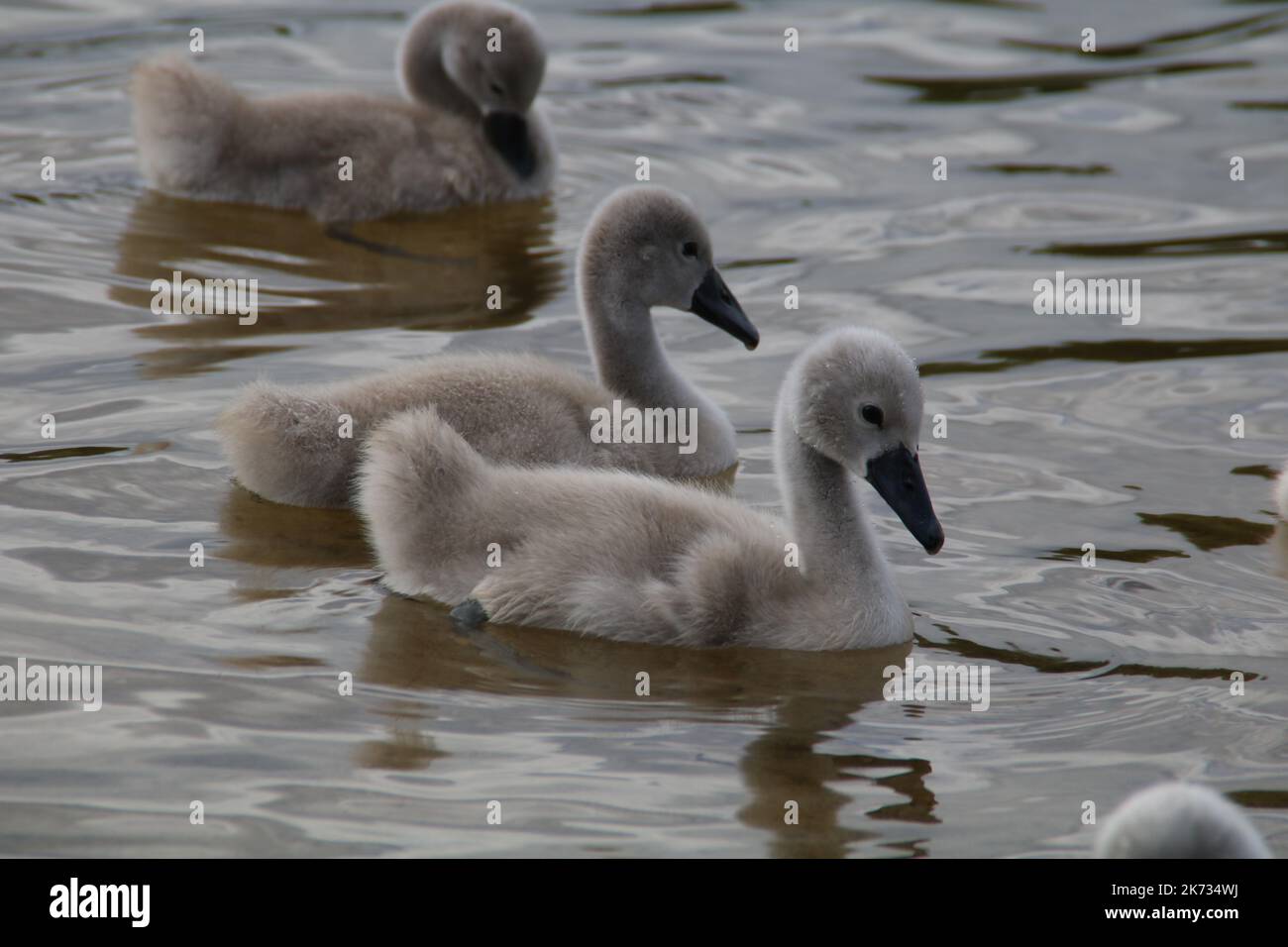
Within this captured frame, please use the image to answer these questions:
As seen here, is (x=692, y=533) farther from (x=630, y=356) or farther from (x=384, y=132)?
(x=384, y=132)

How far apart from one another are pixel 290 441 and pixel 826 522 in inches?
70.6

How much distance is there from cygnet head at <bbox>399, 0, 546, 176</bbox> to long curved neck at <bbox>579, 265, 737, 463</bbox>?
3.15 meters

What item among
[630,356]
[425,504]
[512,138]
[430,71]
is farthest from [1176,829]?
[430,71]

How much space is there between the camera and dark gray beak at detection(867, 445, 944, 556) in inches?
233

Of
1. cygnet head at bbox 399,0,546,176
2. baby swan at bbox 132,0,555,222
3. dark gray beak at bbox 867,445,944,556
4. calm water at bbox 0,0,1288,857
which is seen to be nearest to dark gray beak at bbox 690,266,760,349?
calm water at bbox 0,0,1288,857

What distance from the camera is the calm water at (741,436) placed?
4.95 meters

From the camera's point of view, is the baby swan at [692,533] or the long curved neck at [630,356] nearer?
the baby swan at [692,533]

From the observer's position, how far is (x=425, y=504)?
595 centimetres

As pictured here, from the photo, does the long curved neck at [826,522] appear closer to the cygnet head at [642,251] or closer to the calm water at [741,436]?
the calm water at [741,436]

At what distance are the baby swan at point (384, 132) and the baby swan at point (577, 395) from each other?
2.89 meters

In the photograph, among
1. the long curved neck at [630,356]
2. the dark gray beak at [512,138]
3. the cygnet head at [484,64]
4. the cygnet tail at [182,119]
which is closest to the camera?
the long curved neck at [630,356]

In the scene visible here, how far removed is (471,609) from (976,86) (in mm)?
7663

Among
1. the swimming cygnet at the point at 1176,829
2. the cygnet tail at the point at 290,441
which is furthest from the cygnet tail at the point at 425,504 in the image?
the swimming cygnet at the point at 1176,829

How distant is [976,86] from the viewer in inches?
495
